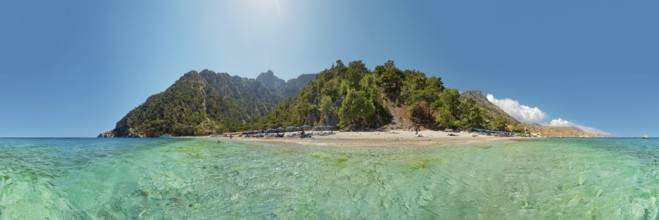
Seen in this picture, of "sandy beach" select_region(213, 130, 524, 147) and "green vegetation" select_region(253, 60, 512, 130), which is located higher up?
"green vegetation" select_region(253, 60, 512, 130)

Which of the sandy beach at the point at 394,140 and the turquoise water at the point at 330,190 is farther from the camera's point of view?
the sandy beach at the point at 394,140

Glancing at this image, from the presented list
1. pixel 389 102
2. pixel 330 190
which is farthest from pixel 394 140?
pixel 389 102

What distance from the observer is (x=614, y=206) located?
341 inches

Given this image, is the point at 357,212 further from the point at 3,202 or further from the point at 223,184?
the point at 3,202

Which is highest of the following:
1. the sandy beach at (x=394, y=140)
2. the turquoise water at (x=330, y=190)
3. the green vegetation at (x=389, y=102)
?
the green vegetation at (x=389, y=102)

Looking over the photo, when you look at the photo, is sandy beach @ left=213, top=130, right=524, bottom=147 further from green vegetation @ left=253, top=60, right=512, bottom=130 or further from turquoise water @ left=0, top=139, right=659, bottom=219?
green vegetation @ left=253, top=60, right=512, bottom=130

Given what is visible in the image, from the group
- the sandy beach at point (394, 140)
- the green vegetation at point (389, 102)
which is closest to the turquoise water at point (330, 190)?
the sandy beach at point (394, 140)

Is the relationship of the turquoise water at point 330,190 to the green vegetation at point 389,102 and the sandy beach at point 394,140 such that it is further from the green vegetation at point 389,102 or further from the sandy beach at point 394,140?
the green vegetation at point 389,102

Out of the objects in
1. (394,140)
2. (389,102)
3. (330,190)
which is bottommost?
(330,190)

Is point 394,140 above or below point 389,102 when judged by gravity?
below

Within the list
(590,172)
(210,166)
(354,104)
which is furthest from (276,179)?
(354,104)

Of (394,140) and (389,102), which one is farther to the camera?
(389,102)

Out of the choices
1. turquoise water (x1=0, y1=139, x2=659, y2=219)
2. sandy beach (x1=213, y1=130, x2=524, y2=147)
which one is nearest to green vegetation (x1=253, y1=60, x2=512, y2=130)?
sandy beach (x1=213, y1=130, x2=524, y2=147)

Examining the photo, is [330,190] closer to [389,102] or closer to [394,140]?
[394,140]
